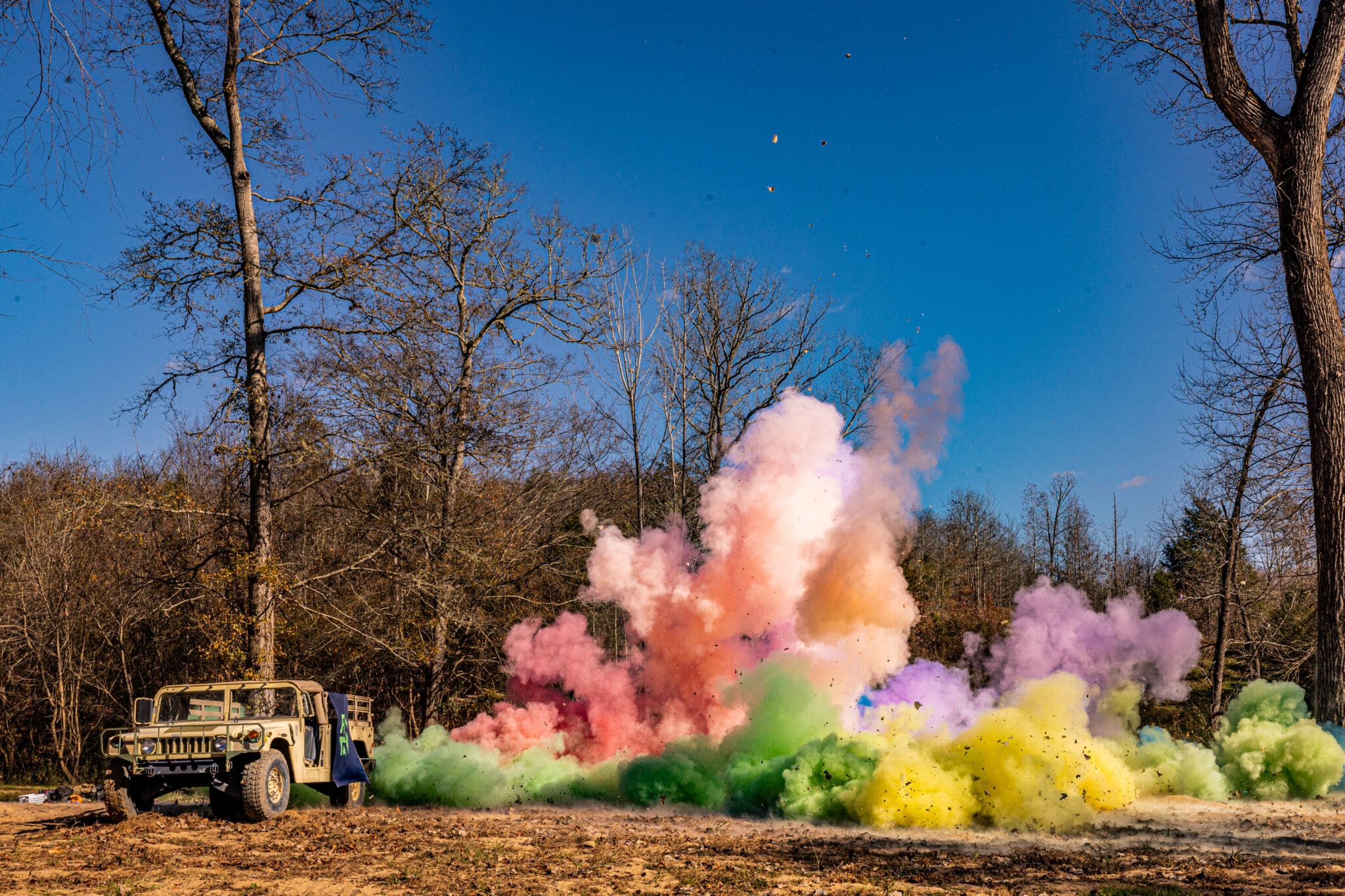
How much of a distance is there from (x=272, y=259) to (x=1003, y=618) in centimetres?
2870

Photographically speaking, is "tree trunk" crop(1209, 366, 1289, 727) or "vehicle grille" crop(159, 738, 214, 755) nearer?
"vehicle grille" crop(159, 738, 214, 755)

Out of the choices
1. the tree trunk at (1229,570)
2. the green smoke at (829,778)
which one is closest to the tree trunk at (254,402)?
the green smoke at (829,778)

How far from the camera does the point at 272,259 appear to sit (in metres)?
18.0

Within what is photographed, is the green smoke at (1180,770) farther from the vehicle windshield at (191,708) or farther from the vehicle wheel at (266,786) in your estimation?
the vehicle windshield at (191,708)

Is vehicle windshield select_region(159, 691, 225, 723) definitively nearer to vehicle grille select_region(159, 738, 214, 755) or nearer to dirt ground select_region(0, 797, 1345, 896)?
vehicle grille select_region(159, 738, 214, 755)

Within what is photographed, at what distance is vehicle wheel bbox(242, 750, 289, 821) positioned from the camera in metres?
12.5

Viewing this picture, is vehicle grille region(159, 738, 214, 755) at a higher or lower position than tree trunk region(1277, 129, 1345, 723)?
lower

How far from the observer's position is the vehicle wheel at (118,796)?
1252cm

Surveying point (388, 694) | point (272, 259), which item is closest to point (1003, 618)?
point (388, 694)

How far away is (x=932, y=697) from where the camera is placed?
1761 cm

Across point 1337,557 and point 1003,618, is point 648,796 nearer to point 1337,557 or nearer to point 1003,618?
point 1337,557

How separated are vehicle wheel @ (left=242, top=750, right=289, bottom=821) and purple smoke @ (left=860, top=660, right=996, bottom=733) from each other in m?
9.60

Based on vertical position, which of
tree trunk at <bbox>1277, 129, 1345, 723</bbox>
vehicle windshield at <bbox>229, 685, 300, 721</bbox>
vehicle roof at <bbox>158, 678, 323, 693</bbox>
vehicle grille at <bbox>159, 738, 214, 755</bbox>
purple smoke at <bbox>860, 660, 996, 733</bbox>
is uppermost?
tree trunk at <bbox>1277, 129, 1345, 723</bbox>

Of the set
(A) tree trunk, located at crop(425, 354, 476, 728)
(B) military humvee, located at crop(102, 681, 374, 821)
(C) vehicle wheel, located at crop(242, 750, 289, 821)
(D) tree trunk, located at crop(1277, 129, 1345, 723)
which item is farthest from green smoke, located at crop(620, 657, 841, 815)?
(D) tree trunk, located at crop(1277, 129, 1345, 723)
